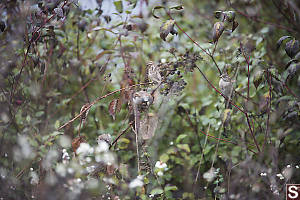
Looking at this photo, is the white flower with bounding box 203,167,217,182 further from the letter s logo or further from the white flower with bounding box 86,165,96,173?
the white flower with bounding box 86,165,96,173

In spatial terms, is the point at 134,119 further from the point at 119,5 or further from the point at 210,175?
the point at 119,5

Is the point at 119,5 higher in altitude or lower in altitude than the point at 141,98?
higher

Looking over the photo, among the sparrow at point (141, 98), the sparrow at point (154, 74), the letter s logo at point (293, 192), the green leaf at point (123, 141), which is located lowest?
the green leaf at point (123, 141)

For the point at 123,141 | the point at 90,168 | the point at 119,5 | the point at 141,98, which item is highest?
the point at 119,5

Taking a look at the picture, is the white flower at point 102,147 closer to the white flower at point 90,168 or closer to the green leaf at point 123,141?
the white flower at point 90,168

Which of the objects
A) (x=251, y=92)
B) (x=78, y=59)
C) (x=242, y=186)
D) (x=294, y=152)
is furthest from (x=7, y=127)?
(x=294, y=152)

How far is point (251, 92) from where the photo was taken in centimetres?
159

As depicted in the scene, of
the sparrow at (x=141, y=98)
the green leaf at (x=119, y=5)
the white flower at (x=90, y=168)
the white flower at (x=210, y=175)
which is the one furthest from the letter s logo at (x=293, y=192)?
the green leaf at (x=119, y=5)

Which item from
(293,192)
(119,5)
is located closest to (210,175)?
(293,192)

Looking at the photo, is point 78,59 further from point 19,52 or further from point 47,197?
point 47,197

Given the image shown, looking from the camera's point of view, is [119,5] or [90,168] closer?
[90,168]

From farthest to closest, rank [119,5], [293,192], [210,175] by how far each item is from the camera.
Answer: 1. [119,5]
2. [210,175]
3. [293,192]

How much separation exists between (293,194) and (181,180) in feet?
2.07

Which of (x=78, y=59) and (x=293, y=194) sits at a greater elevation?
(x=78, y=59)
